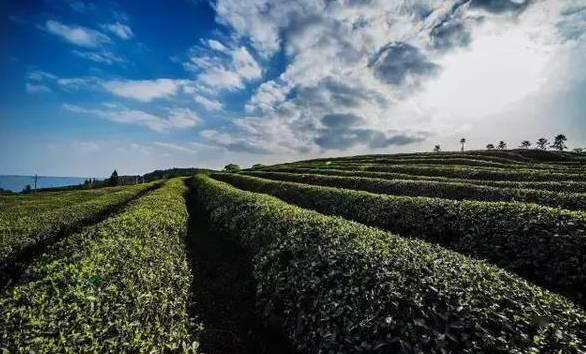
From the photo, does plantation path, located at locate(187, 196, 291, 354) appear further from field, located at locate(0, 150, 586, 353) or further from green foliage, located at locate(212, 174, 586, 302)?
green foliage, located at locate(212, 174, 586, 302)

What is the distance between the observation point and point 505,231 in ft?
51.8

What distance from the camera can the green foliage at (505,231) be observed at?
13031 millimetres

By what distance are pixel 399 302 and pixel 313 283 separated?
361 cm

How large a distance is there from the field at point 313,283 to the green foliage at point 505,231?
6 cm

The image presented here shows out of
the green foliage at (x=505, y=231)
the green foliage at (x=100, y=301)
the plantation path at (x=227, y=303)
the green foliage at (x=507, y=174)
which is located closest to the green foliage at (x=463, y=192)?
the green foliage at (x=505, y=231)

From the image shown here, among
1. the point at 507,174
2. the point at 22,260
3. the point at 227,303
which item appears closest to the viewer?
the point at 227,303

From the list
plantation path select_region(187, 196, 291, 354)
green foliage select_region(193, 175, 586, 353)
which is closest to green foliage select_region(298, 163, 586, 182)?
green foliage select_region(193, 175, 586, 353)

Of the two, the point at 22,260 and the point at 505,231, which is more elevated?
the point at 505,231

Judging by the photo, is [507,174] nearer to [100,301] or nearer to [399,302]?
[399,302]

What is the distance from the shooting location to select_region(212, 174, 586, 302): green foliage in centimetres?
1303

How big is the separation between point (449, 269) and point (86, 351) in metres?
9.71

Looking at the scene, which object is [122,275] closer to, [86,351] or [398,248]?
[86,351]

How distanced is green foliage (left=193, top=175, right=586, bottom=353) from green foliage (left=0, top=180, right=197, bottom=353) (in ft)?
12.4

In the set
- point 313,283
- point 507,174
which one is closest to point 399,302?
point 313,283
